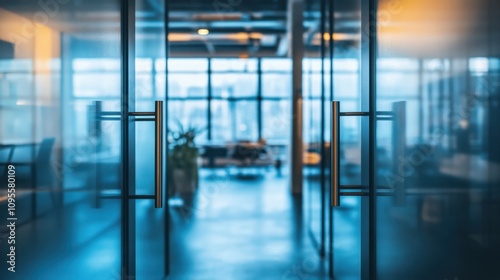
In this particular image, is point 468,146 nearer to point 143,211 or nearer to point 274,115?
point 143,211

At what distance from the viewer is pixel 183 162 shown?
7324 mm

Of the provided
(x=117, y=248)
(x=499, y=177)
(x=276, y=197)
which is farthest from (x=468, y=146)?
(x=276, y=197)

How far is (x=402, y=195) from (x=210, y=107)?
40.8 feet

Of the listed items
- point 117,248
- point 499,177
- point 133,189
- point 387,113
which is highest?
point 387,113

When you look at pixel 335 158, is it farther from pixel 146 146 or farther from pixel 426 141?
pixel 146 146

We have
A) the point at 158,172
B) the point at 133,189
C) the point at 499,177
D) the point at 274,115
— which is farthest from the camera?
the point at 274,115

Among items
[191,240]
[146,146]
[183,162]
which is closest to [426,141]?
[146,146]

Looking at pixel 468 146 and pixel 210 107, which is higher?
pixel 210 107

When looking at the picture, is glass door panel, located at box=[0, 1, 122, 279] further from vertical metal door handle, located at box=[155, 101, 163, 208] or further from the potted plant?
the potted plant

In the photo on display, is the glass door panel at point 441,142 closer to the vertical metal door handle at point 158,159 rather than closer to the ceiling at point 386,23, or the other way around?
the ceiling at point 386,23

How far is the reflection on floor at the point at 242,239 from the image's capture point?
351 cm

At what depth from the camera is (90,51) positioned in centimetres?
176

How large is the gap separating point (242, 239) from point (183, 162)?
119 inches

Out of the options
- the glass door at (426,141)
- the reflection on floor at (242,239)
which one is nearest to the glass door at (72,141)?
the glass door at (426,141)
